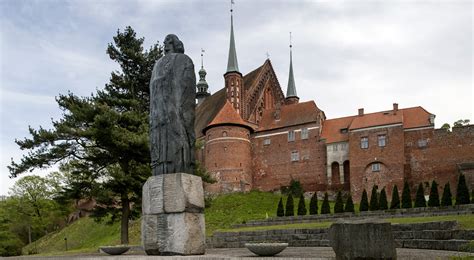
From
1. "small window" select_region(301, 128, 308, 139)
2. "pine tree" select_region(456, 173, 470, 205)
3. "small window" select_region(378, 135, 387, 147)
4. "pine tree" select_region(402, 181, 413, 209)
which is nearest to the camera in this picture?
"pine tree" select_region(456, 173, 470, 205)

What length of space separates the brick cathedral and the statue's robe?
3019 cm

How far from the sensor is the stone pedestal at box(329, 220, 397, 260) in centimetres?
800

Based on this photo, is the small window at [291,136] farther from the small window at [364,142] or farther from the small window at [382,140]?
the small window at [382,140]

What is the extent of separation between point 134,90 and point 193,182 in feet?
55.6

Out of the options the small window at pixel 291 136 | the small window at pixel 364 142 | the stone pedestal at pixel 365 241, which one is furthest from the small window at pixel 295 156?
the stone pedestal at pixel 365 241

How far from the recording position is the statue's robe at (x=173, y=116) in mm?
9852

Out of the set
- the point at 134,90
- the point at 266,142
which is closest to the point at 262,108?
the point at 266,142

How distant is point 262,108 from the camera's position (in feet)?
197

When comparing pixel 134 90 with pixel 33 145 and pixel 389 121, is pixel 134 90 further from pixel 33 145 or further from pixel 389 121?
pixel 389 121

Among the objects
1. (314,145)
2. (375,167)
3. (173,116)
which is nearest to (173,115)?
(173,116)

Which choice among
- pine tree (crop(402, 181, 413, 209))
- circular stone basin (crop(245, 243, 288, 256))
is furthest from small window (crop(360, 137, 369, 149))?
circular stone basin (crop(245, 243, 288, 256))

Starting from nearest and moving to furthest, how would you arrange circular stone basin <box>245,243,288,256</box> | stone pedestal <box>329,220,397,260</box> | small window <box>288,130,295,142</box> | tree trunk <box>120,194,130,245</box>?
1. stone pedestal <box>329,220,397,260</box>
2. circular stone basin <box>245,243,288,256</box>
3. tree trunk <box>120,194,130,245</box>
4. small window <box>288,130,295,142</box>

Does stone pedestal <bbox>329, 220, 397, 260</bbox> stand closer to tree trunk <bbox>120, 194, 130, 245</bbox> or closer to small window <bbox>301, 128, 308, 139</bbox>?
tree trunk <bbox>120, 194, 130, 245</bbox>

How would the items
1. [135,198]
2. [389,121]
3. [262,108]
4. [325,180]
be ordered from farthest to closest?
1. [262,108]
2. [325,180]
3. [389,121]
4. [135,198]
